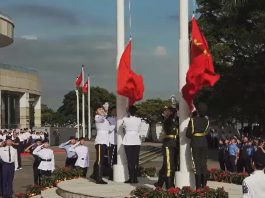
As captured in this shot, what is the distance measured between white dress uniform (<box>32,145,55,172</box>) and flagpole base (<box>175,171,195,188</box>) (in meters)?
6.58

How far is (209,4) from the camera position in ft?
119

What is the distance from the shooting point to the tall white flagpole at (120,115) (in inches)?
521

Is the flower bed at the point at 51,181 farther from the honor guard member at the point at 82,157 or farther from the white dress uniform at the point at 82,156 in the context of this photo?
the white dress uniform at the point at 82,156

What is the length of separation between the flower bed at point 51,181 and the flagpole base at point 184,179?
161 inches

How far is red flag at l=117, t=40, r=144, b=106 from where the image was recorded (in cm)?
1274

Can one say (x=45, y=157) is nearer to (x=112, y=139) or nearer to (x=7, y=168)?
(x=7, y=168)

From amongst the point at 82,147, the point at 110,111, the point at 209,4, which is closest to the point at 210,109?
the point at 209,4

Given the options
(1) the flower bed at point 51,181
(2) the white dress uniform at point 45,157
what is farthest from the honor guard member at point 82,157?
(1) the flower bed at point 51,181

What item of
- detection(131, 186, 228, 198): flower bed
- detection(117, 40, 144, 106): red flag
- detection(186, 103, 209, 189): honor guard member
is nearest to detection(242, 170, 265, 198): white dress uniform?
detection(131, 186, 228, 198): flower bed

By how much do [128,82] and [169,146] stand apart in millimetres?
1925

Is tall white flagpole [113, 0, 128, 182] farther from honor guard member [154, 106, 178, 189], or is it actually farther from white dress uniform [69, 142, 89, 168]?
white dress uniform [69, 142, 89, 168]

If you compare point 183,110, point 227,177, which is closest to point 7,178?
point 227,177

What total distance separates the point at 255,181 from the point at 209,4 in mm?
30494

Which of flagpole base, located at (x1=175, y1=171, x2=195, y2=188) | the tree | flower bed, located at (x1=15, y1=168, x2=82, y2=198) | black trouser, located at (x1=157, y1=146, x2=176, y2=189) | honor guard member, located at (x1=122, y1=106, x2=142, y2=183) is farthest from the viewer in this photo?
the tree
